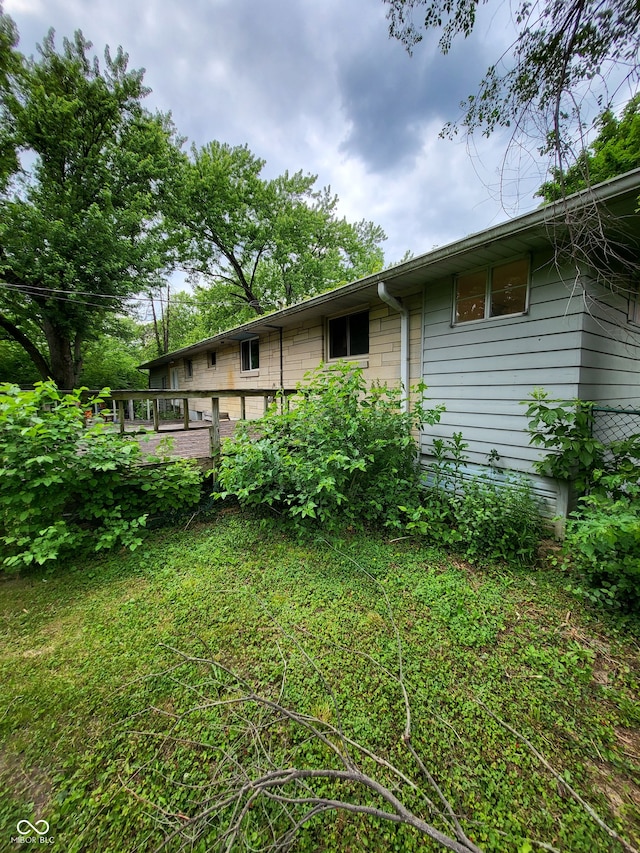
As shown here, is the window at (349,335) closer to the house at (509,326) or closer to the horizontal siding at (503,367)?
the house at (509,326)

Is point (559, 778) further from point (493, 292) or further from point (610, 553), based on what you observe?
point (493, 292)

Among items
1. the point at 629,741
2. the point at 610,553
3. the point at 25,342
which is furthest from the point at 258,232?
the point at 629,741

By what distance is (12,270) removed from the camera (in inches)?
401

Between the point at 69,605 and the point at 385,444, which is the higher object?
the point at 385,444

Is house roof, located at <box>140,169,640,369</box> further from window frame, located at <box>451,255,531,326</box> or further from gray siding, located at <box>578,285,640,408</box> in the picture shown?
gray siding, located at <box>578,285,640,408</box>

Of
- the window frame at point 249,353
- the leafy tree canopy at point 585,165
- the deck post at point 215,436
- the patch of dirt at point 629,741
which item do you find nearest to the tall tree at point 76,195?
the window frame at point 249,353

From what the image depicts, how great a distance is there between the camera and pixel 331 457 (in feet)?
10.5

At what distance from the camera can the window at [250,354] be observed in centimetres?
899

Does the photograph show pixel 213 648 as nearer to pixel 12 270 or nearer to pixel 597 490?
pixel 597 490

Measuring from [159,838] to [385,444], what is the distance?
316cm

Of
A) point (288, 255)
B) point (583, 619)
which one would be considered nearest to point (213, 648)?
point (583, 619)

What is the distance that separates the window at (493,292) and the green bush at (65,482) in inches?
159

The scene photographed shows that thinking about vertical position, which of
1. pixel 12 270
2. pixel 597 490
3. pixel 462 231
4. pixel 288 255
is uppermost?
pixel 288 255

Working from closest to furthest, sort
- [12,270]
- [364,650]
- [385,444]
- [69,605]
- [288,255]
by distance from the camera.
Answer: [364,650] < [69,605] < [385,444] < [12,270] < [288,255]
